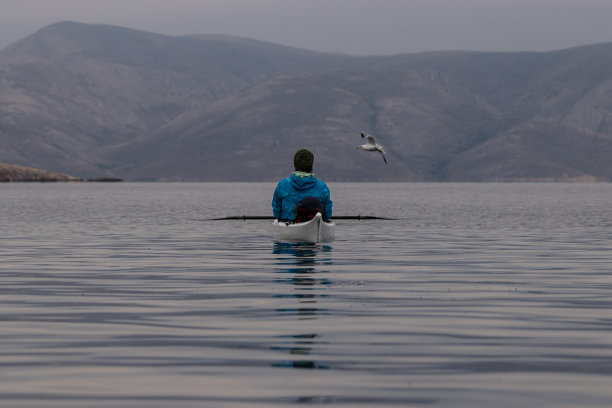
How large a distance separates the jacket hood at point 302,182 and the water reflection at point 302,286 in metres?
1.88

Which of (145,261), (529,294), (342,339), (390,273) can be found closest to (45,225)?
(145,261)

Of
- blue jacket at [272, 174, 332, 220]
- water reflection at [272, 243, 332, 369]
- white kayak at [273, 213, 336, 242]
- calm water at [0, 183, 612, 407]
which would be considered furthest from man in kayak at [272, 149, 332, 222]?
calm water at [0, 183, 612, 407]

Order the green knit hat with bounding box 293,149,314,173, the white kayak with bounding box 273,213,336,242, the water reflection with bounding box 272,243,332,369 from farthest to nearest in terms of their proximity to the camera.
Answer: the white kayak with bounding box 273,213,336,242, the green knit hat with bounding box 293,149,314,173, the water reflection with bounding box 272,243,332,369

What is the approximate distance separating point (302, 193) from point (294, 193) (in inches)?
10.5

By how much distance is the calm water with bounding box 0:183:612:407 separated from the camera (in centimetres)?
1095

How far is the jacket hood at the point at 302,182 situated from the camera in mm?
32156

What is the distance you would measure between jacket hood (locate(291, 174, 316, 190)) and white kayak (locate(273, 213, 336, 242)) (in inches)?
35.0

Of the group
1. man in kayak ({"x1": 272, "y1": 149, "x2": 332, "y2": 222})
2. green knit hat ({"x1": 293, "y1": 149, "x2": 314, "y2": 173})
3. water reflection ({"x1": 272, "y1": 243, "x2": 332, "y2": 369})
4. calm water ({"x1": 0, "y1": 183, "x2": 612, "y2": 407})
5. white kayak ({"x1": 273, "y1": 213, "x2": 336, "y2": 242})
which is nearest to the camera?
calm water ({"x1": 0, "y1": 183, "x2": 612, "y2": 407})

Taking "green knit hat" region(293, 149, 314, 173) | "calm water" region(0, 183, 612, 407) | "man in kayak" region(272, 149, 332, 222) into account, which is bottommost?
"calm water" region(0, 183, 612, 407)

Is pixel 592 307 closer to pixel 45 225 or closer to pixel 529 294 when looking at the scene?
pixel 529 294

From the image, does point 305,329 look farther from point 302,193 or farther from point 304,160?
point 302,193

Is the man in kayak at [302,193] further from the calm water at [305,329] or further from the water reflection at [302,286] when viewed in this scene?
the calm water at [305,329]

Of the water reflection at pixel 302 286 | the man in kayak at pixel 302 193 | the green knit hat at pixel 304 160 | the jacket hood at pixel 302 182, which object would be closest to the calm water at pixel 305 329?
the water reflection at pixel 302 286

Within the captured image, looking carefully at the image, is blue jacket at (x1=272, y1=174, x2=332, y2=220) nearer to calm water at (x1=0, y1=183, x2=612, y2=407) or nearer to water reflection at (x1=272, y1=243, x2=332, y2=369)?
water reflection at (x1=272, y1=243, x2=332, y2=369)
